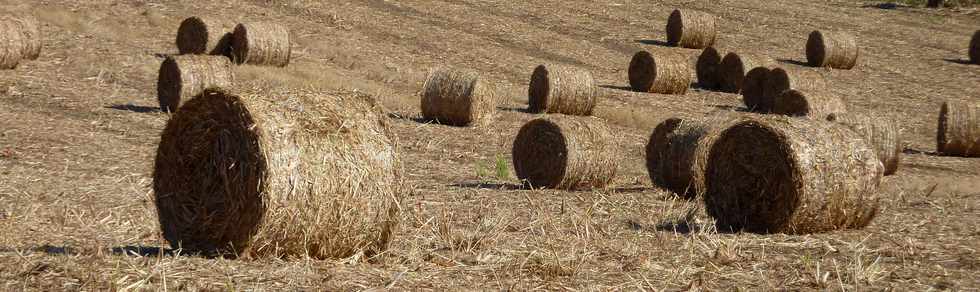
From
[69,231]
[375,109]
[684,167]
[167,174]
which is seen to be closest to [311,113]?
[375,109]

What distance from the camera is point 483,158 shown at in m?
15.7

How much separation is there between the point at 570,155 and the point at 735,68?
11.9 metres

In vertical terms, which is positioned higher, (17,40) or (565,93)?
(17,40)

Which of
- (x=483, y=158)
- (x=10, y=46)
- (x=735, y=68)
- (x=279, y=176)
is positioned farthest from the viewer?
(x=735, y=68)

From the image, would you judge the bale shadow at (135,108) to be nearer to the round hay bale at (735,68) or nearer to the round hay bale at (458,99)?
the round hay bale at (458,99)

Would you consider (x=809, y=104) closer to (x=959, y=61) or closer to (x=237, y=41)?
(x=237, y=41)

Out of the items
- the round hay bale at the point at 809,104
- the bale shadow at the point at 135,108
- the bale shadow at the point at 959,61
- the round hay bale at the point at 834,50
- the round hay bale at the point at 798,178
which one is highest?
the round hay bale at the point at 798,178

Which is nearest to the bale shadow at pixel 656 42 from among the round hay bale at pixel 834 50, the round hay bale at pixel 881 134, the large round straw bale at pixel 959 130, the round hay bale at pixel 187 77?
the round hay bale at pixel 834 50

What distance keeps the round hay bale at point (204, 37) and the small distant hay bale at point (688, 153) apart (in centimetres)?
1129

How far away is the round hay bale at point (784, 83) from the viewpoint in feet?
71.7

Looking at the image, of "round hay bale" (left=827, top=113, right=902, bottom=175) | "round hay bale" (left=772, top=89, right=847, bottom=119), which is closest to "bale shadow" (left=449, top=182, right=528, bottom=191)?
"round hay bale" (left=827, top=113, right=902, bottom=175)

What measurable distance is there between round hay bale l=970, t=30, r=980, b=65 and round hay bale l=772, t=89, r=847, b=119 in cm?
1037

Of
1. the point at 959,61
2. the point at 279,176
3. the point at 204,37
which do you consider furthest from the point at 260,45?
the point at 959,61

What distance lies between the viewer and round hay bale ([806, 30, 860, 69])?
87.6 ft
